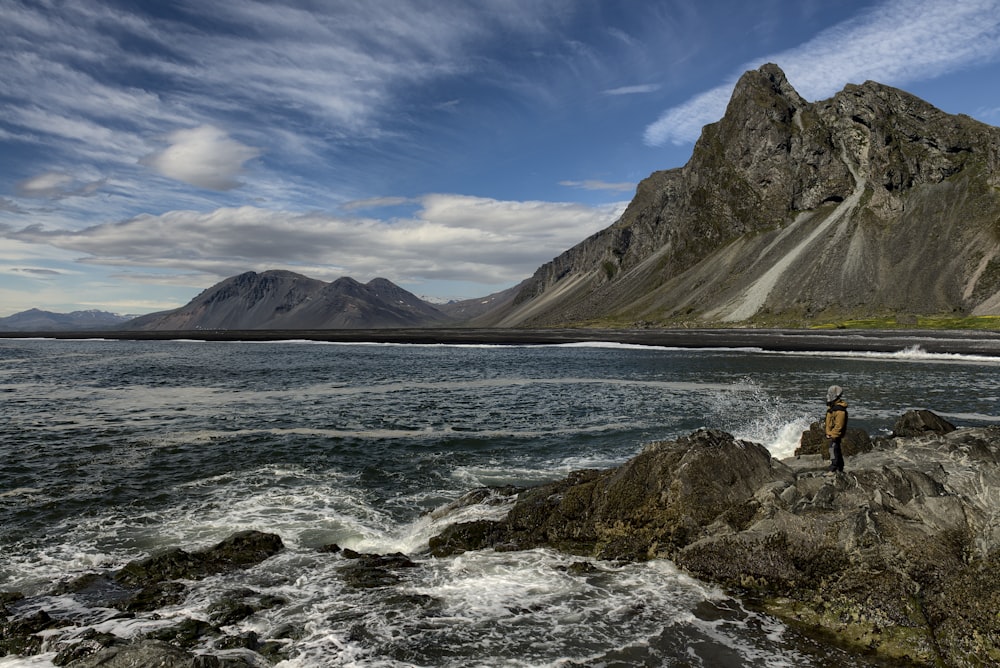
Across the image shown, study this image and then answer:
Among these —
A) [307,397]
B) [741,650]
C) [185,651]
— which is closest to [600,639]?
[741,650]

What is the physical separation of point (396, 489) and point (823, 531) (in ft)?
53.8

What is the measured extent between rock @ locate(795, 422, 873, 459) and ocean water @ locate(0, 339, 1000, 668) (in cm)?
526

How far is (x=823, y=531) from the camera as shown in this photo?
1367 cm

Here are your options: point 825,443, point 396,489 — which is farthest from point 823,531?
point 396,489

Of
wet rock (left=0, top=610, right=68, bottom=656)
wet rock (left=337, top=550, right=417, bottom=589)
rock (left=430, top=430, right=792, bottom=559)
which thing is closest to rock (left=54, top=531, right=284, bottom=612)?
wet rock (left=0, top=610, right=68, bottom=656)

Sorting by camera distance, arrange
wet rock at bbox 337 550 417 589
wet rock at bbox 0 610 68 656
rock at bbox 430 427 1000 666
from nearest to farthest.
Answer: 1. rock at bbox 430 427 1000 666
2. wet rock at bbox 0 610 68 656
3. wet rock at bbox 337 550 417 589

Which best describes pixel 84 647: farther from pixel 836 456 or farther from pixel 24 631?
pixel 836 456

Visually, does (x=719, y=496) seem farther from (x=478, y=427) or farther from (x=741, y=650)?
(x=478, y=427)

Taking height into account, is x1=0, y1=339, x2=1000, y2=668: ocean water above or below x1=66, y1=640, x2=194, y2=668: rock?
below

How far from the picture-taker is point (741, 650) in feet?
34.7

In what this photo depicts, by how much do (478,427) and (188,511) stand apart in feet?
62.7

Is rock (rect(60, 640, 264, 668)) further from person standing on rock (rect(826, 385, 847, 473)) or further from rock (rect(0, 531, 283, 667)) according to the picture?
person standing on rock (rect(826, 385, 847, 473))

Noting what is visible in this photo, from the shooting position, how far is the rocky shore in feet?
35.4

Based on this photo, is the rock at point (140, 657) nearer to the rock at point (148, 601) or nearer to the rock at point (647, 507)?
the rock at point (148, 601)
